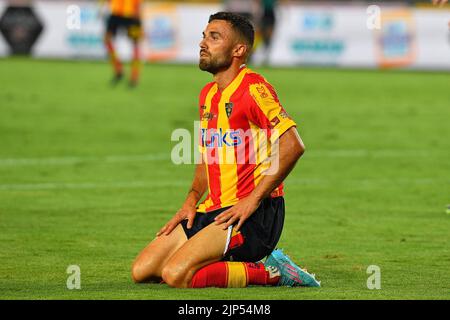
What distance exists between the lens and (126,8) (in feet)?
81.0

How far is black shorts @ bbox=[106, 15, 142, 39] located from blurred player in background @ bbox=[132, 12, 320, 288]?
1647cm

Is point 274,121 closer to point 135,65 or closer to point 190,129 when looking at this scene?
point 190,129

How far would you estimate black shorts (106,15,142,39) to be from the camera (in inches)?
961

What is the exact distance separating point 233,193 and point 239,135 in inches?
15.0

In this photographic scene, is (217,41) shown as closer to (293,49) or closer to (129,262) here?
(129,262)

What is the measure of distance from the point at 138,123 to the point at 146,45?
1253 cm

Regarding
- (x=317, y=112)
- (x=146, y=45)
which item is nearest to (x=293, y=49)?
(x=146, y=45)

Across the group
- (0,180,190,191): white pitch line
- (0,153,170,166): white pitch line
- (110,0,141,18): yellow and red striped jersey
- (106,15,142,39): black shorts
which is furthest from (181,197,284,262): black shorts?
(110,0,141,18): yellow and red striped jersey

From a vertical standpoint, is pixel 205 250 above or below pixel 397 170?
above

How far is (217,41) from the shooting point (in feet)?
25.9

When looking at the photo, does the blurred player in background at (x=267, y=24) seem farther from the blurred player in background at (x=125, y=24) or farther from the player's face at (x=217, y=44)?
the player's face at (x=217, y=44)

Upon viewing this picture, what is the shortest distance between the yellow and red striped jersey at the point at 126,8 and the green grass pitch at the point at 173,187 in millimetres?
1443

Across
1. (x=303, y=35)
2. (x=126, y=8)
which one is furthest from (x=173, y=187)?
(x=303, y=35)

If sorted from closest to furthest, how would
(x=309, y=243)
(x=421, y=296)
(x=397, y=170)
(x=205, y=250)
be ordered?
(x=421, y=296)
(x=205, y=250)
(x=309, y=243)
(x=397, y=170)
